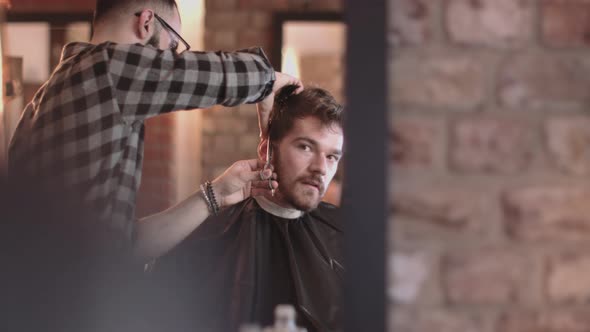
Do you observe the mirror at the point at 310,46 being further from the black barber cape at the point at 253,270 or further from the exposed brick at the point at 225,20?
the black barber cape at the point at 253,270

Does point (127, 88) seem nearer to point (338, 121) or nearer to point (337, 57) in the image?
point (338, 121)

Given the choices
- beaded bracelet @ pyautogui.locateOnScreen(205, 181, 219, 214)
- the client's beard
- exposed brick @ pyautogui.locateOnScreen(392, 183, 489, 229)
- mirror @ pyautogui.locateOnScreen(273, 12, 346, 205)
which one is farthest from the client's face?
mirror @ pyautogui.locateOnScreen(273, 12, 346, 205)

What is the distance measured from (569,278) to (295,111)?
1.92m

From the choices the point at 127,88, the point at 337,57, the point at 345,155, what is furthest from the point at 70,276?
the point at 337,57

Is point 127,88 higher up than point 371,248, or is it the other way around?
point 127,88

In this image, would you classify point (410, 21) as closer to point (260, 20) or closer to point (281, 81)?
point (281, 81)

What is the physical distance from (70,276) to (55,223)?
0.13m

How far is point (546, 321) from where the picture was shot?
1.36 metres

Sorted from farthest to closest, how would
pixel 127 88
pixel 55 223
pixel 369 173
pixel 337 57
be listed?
pixel 337 57 → pixel 127 88 → pixel 55 223 → pixel 369 173

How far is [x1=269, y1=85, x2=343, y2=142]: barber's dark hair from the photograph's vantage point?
316 cm

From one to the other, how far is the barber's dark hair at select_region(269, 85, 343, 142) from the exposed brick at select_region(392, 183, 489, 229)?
1827 millimetres

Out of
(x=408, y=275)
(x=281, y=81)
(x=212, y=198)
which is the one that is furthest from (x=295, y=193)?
(x=408, y=275)

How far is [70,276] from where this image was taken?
186cm

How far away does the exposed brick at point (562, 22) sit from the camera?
1346 mm
